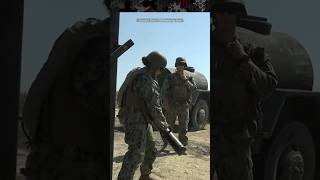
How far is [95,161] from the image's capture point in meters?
2.60

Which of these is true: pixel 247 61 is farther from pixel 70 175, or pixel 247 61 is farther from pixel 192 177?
pixel 70 175

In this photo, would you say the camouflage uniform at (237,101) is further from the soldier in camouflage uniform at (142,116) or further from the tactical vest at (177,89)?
the soldier in camouflage uniform at (142,116)

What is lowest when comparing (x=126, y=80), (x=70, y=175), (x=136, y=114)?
(x=70, y=175)

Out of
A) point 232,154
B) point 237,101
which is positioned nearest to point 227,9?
point 237,101

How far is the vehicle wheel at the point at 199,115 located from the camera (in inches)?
96.3

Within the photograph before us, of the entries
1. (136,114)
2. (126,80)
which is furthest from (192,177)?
(126,80)

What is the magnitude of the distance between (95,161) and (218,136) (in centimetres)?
65

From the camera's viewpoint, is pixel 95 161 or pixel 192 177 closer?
pixel 192 177

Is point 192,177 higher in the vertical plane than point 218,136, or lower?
lower

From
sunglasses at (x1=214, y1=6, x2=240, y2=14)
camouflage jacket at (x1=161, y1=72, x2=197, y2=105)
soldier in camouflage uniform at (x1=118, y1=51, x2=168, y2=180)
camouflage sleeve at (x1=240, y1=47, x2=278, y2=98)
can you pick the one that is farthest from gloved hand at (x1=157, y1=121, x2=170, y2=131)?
sunglasses at (x1=214, y1=6, x2=240, y2=14)

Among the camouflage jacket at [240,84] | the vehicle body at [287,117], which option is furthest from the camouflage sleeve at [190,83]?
the vehicle body at [287,117]

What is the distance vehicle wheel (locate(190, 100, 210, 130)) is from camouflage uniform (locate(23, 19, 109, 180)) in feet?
1.53

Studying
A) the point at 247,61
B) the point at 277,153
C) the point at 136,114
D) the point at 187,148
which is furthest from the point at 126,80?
the point at 277,153

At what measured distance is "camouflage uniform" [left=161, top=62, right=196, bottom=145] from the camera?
245 cm
